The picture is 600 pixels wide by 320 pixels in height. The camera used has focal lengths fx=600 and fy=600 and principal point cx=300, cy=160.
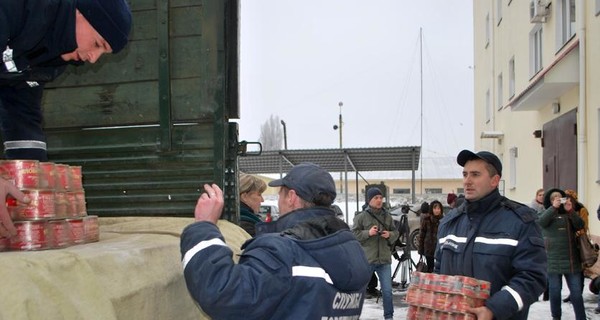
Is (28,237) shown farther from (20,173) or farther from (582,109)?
(582,109)

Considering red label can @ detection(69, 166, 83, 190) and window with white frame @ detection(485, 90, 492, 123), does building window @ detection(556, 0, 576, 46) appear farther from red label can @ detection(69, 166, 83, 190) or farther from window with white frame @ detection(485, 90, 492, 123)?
red label can @ detection(69, 166, 83, 190)

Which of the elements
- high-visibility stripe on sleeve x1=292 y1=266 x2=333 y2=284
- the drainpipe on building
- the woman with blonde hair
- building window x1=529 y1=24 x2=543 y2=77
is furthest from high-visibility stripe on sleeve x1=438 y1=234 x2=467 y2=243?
building window x1=529 y1=24 x2=543 y2=77

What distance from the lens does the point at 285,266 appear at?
203 cm

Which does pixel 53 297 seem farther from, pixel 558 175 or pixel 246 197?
pixel 558 175

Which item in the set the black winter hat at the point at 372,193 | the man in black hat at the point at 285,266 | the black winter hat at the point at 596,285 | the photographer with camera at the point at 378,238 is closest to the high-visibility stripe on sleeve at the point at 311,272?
the man in black hat at the point at 285,266

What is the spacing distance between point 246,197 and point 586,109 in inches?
347

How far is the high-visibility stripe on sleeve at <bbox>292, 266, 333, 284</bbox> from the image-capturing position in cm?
206

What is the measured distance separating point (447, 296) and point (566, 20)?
11279 millimetres

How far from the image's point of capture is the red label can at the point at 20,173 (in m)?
2.02

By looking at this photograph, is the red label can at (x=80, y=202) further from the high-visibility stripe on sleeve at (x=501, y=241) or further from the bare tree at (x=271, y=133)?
the bare tree at (x=271, y=133)

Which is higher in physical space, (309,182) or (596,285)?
(309,182)

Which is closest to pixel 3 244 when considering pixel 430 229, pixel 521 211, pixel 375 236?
pixel 521 211

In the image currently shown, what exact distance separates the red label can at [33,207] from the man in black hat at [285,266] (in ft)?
1.60

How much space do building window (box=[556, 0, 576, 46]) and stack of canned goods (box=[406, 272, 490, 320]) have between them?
10.4m
